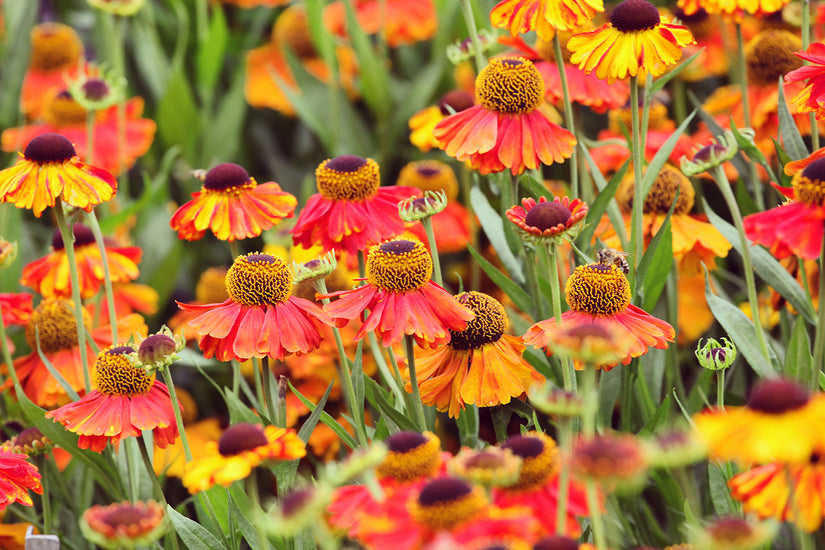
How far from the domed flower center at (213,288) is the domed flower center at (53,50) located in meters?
1.04

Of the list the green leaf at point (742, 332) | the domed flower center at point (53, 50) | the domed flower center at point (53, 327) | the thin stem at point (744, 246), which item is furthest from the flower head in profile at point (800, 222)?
the domed flower center at point (53, 50)

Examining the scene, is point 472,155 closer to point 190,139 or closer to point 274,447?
point 274,447

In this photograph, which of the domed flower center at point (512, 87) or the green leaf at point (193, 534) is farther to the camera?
the domed flower center at point (512, 87)

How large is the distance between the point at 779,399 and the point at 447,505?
0.25 meters

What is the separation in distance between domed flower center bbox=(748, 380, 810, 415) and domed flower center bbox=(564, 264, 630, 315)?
0.38 metres

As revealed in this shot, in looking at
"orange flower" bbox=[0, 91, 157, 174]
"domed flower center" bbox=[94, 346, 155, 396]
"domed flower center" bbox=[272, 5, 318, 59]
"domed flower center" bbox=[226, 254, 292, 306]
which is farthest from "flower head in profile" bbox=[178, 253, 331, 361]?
"domed flower center" bbox=[272, 5, 318, 59]

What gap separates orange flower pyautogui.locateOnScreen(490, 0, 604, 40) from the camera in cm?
118

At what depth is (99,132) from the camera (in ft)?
7.20

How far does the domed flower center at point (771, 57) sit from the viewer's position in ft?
5.82

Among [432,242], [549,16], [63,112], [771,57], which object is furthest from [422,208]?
[63,112]

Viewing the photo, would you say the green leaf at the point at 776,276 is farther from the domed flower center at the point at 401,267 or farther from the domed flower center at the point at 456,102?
the domed flower center at the point at 456,102

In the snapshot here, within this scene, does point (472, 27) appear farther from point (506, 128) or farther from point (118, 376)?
point (118, 376)

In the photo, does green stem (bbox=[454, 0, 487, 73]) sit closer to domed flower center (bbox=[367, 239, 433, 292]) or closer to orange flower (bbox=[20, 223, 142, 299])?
domed flower center (bbox=[367, 239, 433, 292])

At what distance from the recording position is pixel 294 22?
2.64m
